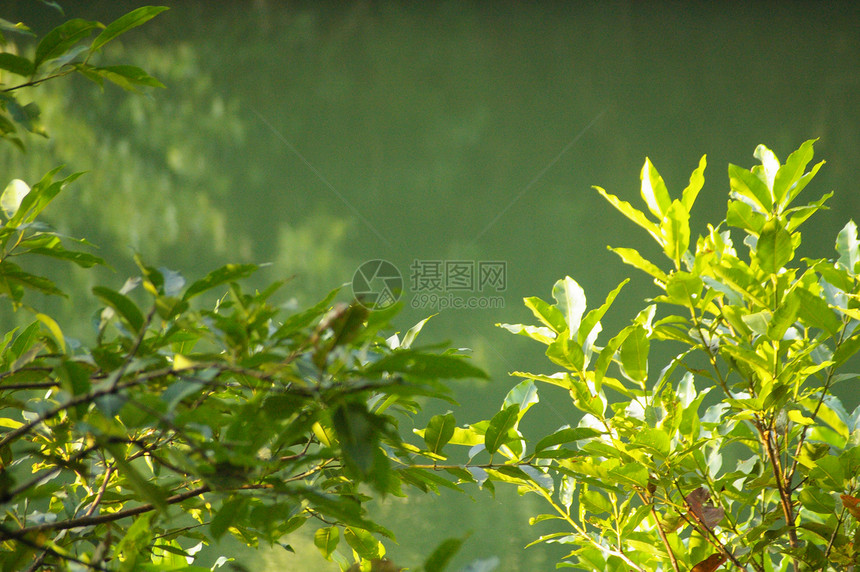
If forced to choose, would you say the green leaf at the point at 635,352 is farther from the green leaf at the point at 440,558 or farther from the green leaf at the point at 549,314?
the green leaf at the point at 440,558

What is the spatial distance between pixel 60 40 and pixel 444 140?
118cm

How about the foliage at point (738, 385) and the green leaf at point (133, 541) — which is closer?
the green leaf at point (133, 541)

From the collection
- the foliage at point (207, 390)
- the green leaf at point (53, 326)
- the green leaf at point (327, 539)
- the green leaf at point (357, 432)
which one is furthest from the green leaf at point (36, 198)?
the green leaf at point (327, 539)

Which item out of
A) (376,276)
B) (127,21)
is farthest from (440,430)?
(376,276)

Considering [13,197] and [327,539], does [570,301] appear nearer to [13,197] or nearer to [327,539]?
[327,539]

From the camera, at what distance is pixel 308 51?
63.3 inches

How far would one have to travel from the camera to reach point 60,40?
44cm

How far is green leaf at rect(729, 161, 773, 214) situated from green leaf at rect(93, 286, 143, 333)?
55 centimetres

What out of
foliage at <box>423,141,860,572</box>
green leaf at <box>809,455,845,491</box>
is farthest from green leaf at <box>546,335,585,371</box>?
green leaf at <box>809,455,845,491</box>

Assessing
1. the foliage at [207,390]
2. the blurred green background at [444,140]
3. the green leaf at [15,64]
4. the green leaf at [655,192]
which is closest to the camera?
the foliage at [207,390]

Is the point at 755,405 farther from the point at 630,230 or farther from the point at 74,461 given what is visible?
the point at 630,230

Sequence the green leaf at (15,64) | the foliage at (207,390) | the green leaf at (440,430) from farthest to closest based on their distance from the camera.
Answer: the green leaf at (440,430) → the green leaf at (15,64) → the foliage at (207,390)

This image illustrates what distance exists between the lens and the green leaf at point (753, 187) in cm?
63

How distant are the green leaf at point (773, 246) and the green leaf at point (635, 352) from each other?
124mm
